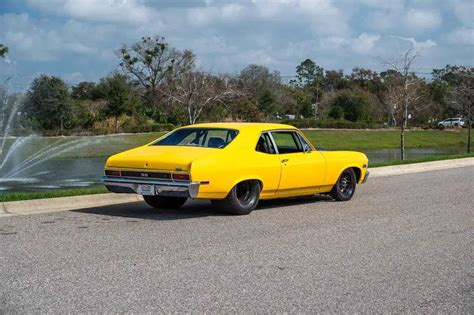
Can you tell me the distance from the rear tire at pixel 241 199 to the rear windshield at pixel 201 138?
737 mm

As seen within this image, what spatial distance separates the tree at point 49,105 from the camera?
4616 cm

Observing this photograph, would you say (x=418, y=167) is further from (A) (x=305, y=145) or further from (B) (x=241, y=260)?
(B) (x=241, y=260)

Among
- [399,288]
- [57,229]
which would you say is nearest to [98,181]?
[57,229]

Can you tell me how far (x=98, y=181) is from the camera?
67.8 ft

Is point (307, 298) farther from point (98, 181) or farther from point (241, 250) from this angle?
point (98, 181)

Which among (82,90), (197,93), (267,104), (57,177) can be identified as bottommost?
(57,177)

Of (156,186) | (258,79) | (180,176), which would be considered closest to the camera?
(180,176)

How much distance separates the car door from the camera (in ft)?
38.1

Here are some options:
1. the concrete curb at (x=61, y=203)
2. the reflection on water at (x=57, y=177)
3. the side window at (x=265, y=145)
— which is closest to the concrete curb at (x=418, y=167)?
the side window at (x=265, y=145)

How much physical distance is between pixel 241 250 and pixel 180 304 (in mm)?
2389

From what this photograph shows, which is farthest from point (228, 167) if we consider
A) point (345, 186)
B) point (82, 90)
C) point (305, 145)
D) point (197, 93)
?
point (82, 90)

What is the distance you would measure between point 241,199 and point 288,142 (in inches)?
67.4

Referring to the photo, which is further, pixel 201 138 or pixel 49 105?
pixel 49 105

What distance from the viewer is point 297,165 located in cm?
1177
